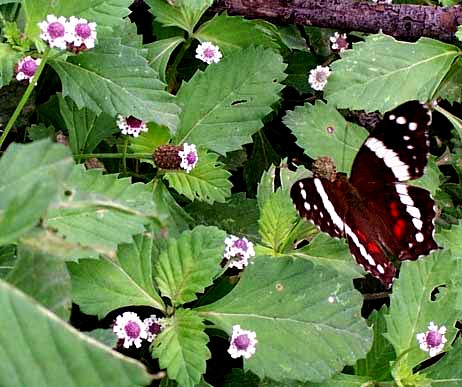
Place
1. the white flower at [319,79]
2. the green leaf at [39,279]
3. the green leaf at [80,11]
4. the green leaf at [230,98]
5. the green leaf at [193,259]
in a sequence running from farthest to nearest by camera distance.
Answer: the white flower at [319,79] < the green leaf at [230,98] < the green leaf at [80,11] < the green leaf at [193,259] < the green leaf at [39,279]

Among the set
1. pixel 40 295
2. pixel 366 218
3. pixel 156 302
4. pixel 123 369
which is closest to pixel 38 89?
pixel 156 302

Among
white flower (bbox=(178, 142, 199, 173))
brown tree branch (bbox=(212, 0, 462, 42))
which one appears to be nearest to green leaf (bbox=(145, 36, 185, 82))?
brown tree branch (bbox=(212, 0, 462, 42))

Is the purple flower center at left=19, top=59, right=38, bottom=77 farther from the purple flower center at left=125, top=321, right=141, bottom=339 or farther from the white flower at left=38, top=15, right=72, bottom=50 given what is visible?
the purple flower center at left=125, top=321, right=141, bottom=339

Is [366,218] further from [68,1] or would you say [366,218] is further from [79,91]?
[68,1]

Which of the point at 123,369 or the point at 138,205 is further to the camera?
the point at 138,205

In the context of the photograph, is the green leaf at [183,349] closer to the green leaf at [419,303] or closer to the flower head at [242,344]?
the flower head at [242,344]

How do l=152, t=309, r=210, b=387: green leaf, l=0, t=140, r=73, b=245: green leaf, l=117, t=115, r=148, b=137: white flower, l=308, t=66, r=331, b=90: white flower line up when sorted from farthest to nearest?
l=308, t=66, r=331, b=90: white flower
l=117, t=115, r=148, b=137: white flower
l=152, t=309, r=210, b=387: green leaf
l=0, t=140, r=73, b=245: green leaf

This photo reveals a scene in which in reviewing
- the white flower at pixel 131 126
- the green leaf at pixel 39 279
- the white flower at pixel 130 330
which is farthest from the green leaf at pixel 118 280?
the green leaf at pixel 39 279
